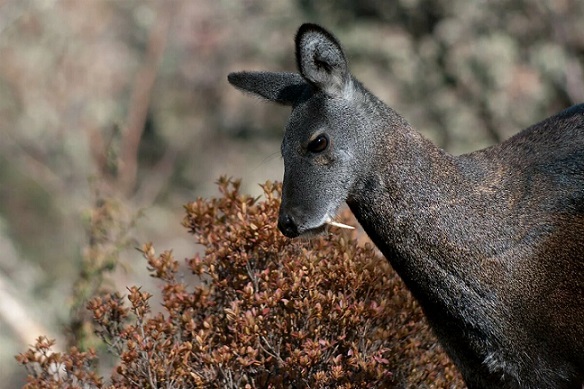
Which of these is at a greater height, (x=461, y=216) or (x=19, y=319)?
(x=19, y=319)

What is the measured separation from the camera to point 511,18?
17.9 meters

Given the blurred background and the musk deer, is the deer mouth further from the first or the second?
the blurred background

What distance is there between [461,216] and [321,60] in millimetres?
1003

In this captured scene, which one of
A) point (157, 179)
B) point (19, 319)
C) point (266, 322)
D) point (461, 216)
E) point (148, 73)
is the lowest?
point (461, 216)

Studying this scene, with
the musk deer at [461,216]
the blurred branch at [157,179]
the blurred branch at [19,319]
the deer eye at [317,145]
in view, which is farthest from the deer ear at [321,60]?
the blurred branch at [157,179]

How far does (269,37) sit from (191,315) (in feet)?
50.8

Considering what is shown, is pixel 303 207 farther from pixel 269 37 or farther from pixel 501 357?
pixel 269 37

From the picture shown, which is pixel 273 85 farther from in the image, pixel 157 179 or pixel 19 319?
pixel 157 179

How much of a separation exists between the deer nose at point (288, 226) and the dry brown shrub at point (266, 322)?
0.24 meters

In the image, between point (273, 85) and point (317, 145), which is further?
point (273, 85)

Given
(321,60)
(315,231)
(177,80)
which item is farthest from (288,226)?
(177,80)

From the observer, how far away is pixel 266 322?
516 centimetres

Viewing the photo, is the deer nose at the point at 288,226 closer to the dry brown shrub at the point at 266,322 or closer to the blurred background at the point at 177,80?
the dry brown shrub at the point at 266,322

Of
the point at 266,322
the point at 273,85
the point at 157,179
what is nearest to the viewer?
the point at 266,322
